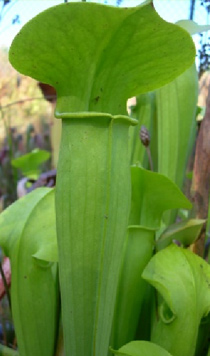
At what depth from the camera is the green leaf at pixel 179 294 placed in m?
0.67

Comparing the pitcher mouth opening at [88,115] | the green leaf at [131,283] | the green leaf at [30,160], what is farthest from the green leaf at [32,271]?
the green leaf at [30,160]

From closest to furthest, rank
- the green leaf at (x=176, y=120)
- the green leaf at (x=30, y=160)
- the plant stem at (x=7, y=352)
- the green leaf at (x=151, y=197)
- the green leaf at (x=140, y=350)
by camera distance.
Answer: the green leaf at (x=140, y=350) → the green leaf at (x=151, y=197) → the plant stem at (x=7, y=352) → the green leaf at (x=176, y=120) → the green leaf at (x=30, y=160)

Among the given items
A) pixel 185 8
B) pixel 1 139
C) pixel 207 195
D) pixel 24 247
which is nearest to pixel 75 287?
pixel 24 247

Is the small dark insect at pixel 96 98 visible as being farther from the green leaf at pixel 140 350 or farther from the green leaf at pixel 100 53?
the green leaf at pixel 140 350

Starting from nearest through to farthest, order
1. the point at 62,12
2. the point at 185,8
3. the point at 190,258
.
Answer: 1. the point at 62,12
2. the point at 190,258
3. the point at 185,8

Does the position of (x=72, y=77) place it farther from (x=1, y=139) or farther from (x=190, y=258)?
(x=1, y=139)

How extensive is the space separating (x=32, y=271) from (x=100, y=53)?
0.38m

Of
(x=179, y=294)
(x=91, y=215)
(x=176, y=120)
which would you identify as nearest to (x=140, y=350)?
(x=179, y=294)

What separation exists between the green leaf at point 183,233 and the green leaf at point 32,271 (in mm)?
194

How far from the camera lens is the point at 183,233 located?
777 mm

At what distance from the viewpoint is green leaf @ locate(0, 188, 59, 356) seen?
73cm

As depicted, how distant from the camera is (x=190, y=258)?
707mm

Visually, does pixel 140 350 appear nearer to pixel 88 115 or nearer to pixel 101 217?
pixel 101 217

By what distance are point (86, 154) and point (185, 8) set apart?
1085mm
